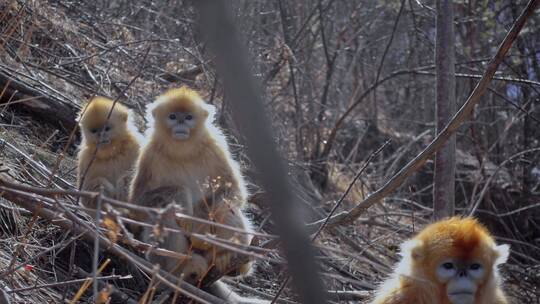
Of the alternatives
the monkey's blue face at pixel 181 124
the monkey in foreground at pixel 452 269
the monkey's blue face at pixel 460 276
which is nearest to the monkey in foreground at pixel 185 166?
the monkey's blue face at pixel 181 124

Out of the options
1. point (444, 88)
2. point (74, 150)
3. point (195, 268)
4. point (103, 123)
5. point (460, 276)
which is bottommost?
point (195, 268)

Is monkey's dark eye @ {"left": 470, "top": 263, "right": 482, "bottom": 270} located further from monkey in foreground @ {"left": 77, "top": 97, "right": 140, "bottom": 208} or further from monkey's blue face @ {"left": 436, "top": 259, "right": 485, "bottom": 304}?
monkey in foreground @ {"left": 77, "top": 97, "right": 140, "bottom": 208}

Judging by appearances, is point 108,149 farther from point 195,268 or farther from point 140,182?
point 195,268

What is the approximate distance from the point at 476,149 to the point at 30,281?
6.11 m

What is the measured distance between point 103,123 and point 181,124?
0.64 metres

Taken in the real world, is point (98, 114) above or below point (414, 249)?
above

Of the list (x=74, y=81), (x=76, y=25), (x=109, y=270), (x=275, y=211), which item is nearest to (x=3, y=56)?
(x=74, y=81)

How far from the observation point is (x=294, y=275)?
3.52 feet

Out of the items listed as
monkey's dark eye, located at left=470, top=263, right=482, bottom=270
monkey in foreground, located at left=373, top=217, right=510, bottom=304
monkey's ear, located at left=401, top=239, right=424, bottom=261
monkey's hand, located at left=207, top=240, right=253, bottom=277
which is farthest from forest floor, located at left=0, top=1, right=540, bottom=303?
monkey's dark eye, located at left=470, top=263, right=482, bottom=270

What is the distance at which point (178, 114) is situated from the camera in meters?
5.77

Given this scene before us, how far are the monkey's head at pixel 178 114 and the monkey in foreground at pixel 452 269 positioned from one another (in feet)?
6.98

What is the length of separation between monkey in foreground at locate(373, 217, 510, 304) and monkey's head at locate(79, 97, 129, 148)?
2.68 meters

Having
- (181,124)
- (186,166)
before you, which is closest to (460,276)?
(186,166)

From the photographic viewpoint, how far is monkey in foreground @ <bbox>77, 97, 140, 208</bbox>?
5.93m
